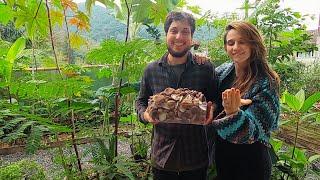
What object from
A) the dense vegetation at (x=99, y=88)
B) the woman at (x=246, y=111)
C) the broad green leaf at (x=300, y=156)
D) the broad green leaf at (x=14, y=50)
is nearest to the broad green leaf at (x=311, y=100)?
the dense vegetation at (x=99, y=88)

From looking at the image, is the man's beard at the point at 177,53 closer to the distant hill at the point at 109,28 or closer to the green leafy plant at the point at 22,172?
the green leafy plant at the point at 22,172

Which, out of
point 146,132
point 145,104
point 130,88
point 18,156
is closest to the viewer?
point 145,104

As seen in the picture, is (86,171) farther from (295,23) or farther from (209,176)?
(295,23)

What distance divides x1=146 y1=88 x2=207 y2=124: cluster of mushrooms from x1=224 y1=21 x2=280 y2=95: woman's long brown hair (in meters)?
0.21

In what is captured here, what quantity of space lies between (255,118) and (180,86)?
0.37m

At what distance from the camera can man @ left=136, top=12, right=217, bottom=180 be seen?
1.35 m

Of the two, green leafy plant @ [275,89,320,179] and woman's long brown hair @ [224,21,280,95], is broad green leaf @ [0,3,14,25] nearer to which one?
woman's long brown hair @ [224,21,280,95]

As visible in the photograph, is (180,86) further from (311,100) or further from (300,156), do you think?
(300,156)

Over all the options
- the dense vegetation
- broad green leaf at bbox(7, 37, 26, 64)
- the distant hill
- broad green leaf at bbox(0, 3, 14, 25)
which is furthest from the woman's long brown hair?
the distant hill

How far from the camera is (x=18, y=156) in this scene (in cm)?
298

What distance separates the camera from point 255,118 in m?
1.16

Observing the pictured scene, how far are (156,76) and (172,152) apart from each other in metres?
0.36

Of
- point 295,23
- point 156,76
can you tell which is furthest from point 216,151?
point 295,23

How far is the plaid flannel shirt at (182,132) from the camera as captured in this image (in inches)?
53.2
